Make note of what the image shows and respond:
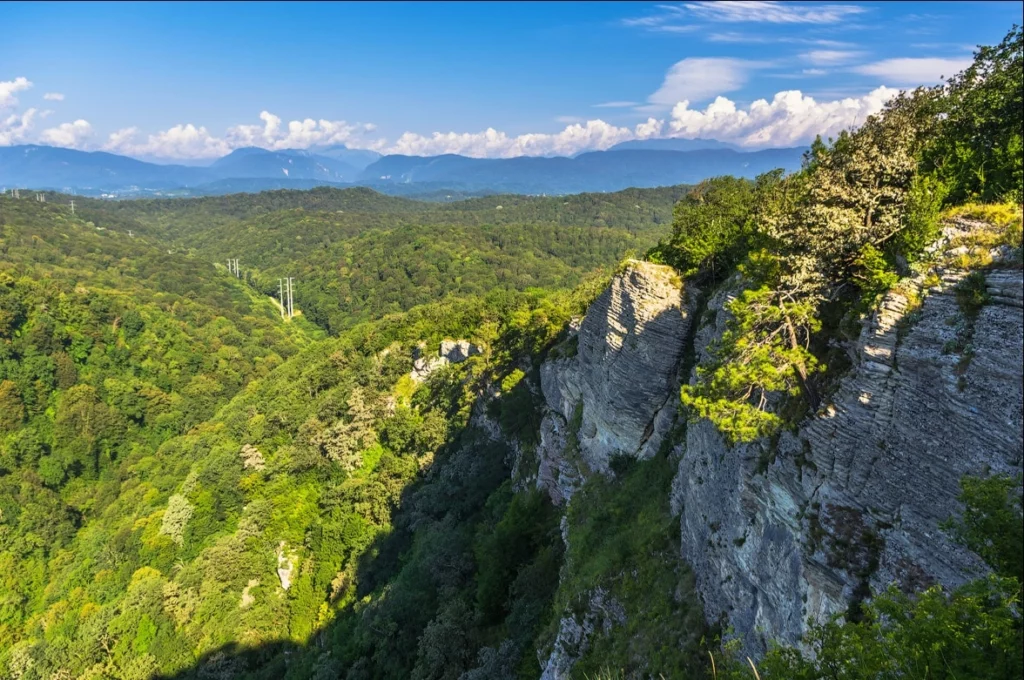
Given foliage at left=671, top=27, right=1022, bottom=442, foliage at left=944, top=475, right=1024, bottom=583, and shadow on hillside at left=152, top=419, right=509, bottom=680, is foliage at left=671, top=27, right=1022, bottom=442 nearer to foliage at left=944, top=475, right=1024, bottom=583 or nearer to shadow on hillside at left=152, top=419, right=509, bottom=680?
foliage at left=944, top=475, right=1024, bottom=583

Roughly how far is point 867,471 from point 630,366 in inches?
475

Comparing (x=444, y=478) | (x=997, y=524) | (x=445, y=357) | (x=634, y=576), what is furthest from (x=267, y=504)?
(x=997, y=524)

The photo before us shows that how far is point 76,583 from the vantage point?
2119 inches

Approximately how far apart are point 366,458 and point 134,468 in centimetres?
4843

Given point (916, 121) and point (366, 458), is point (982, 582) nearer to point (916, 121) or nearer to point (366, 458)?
point (916, 121)

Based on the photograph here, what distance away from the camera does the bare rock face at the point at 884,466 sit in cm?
917

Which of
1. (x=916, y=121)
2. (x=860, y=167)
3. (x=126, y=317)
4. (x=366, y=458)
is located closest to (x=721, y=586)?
(x=860, y=167)

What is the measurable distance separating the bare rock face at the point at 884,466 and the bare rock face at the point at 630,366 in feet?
24.6

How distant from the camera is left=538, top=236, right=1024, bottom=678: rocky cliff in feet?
30.4

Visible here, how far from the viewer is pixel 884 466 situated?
1073cm

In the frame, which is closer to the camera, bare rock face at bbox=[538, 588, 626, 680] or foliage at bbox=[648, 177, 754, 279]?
bare rock face at bbox=[538, 588, 626, 680]

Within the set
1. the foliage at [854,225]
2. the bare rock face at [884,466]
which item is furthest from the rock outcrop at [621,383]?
the foliage at [854,225]

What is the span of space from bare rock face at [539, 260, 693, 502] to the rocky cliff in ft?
9.41

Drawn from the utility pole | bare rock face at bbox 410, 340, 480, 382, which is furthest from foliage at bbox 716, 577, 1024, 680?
the utility pole
